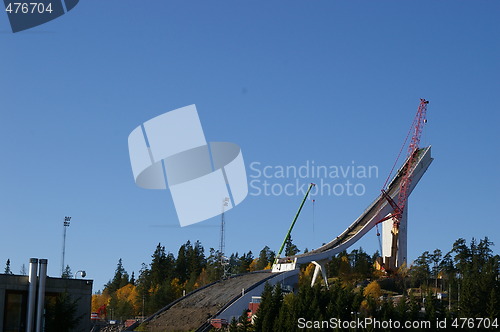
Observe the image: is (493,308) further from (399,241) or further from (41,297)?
(399,241)

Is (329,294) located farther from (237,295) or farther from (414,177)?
(414,177)

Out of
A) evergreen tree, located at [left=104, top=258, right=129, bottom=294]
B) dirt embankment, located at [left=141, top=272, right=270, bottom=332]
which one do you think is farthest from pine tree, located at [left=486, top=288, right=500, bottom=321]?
evergreen tree, located at [left=104, top=258, right=129, bottom=294]

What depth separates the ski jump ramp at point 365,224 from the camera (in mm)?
76500

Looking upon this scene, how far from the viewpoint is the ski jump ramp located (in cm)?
7650

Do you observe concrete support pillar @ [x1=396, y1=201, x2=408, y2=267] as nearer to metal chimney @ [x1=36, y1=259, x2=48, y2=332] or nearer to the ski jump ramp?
the ski jump ramp

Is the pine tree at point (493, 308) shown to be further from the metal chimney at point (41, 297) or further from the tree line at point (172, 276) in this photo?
the tree line at point (172, 276)

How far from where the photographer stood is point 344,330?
1609 inches

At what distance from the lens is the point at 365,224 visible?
82.1 meters

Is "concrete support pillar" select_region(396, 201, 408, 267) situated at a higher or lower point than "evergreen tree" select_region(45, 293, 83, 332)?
higher

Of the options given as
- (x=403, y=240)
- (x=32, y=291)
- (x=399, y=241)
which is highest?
Answer: (x=403, y=240)

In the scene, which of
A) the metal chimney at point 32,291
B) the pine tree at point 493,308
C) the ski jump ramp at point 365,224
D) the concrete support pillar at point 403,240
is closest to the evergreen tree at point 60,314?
the metal chimney at point 32,291

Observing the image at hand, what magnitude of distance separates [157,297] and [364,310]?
44.8 m

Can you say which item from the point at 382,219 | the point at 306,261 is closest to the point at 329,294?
the point at 306,261

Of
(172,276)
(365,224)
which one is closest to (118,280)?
(172,276)
